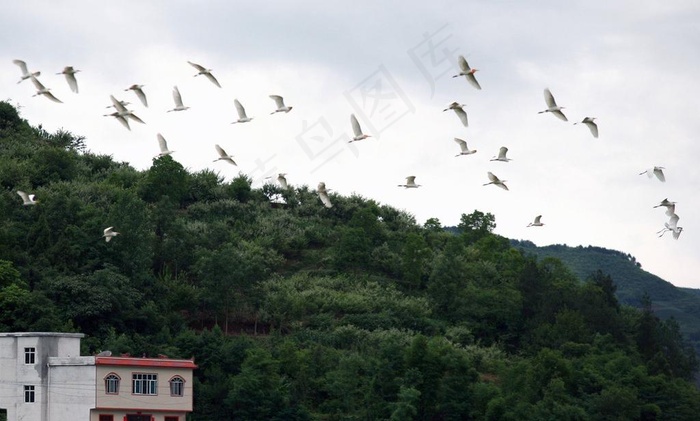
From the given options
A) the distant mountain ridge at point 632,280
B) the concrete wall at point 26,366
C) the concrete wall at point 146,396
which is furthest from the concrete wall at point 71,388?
the distant mountain ridge at point 632,280

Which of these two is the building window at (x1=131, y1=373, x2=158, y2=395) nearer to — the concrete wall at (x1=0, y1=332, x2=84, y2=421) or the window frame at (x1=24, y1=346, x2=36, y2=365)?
the concrete wall at (x1=0, y1=332, x2=84, y2=421)

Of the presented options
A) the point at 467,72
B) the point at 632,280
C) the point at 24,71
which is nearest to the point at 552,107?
the point at 467,72

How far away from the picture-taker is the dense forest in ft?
187

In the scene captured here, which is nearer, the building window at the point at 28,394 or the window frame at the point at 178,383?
the building window at the point at 28,394

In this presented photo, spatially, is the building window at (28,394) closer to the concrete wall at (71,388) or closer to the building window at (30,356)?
the concrete wall at (71,388)

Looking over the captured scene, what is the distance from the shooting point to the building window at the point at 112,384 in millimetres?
52469

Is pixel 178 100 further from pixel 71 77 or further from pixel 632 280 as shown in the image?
pixel 632 280

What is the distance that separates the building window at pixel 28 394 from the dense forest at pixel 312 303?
10.9ft

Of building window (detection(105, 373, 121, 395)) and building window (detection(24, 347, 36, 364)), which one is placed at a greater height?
building window (detection(24, 347, 36, 364))

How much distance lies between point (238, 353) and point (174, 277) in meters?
12.6

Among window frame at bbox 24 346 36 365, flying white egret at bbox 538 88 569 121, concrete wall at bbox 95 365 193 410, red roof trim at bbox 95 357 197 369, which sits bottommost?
concrete wall at bbox 95 365 193 410

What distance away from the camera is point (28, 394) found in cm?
5316

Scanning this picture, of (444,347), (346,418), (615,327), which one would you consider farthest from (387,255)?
(346,418)

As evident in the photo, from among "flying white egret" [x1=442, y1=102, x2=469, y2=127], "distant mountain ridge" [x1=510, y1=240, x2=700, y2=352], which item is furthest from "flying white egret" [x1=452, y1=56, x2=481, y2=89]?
"distant mountain ridge" [x1=510, y1=240, x2=700, y2=352]
